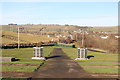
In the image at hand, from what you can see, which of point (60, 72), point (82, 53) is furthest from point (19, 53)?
point (60, 72)

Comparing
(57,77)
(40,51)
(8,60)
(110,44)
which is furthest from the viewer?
(110,44)

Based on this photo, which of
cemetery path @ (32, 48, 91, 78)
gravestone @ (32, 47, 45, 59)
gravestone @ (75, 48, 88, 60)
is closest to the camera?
cemetery path @ (32, 48, 91, 78)

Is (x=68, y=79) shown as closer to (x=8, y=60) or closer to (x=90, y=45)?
(x=8, y=60)

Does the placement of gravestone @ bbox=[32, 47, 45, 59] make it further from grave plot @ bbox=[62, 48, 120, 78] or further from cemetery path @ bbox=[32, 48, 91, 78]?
cemetery path @ bbox=[32, 48, 91, 78]

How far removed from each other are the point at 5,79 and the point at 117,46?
55.9 m

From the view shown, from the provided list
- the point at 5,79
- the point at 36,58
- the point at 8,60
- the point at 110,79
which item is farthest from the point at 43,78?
the point at 36,58

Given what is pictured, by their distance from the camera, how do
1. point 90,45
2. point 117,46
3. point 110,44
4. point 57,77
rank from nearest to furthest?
1. point 57,77
2. point 117,46
3. point 110,44
4. point 90,45

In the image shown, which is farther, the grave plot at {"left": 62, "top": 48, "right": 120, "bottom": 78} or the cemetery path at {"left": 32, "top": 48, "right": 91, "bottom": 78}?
the grave plot at {"left": 62, "top": 48, "right": 120, "bottom": 78}

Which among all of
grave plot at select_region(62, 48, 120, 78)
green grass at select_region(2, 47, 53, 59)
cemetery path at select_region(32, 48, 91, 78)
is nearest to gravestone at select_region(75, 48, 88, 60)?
grave plot at select_region(62, 48, 120, 78)

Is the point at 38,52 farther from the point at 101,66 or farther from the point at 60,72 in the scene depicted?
the point at 60,72

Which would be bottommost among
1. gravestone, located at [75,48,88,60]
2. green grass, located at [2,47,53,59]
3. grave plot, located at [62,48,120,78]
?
grave plot, located at [62,48,120,78]

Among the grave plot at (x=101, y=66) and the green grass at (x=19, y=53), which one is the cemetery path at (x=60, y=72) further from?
the green grass at (x=19, y=53)

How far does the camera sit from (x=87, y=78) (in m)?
23.5

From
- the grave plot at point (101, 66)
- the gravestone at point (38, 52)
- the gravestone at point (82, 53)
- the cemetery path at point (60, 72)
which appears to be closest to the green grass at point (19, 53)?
the gravestone at point (38, 52)
